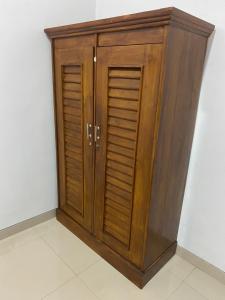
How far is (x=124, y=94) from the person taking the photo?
1296 millimetres

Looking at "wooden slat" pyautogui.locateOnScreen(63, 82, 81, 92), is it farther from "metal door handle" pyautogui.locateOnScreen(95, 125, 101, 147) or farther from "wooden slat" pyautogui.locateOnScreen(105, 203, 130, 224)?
"wooden slat" pyautogui.locateOnScreen(105, 203, 130, 224)

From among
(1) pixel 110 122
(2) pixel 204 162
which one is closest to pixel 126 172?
(1) pixel 110 122

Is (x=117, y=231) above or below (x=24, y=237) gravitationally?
above

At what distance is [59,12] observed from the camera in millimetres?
1734

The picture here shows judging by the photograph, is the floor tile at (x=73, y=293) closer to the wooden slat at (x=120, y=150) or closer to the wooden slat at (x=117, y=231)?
the wooden slat at (x=117, y=231)

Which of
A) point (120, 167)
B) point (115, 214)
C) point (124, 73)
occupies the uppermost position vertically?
point (124, 73)

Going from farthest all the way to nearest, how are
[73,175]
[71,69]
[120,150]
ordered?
[73,175] < [71,69] < [120,150]

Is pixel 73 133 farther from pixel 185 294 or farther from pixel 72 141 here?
pixel 185 294

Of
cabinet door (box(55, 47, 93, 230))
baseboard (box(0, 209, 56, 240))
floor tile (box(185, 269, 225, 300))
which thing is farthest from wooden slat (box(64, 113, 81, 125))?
floor tile (box(185, 269, 225, 300))

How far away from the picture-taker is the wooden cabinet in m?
1.16

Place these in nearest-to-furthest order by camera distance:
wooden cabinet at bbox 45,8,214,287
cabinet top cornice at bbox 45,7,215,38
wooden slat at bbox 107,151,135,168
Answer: cabinet top cornice at bbox 45,7,215,38, wooden cabinet at bbox 45,8,214,287, wooden slat at bbox 107,151,135,168

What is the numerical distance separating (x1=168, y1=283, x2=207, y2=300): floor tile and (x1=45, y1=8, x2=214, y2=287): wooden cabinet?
18 cm

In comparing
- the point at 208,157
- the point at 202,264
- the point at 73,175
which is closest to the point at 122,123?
the point at 208,157

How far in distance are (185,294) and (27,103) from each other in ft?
5.33
